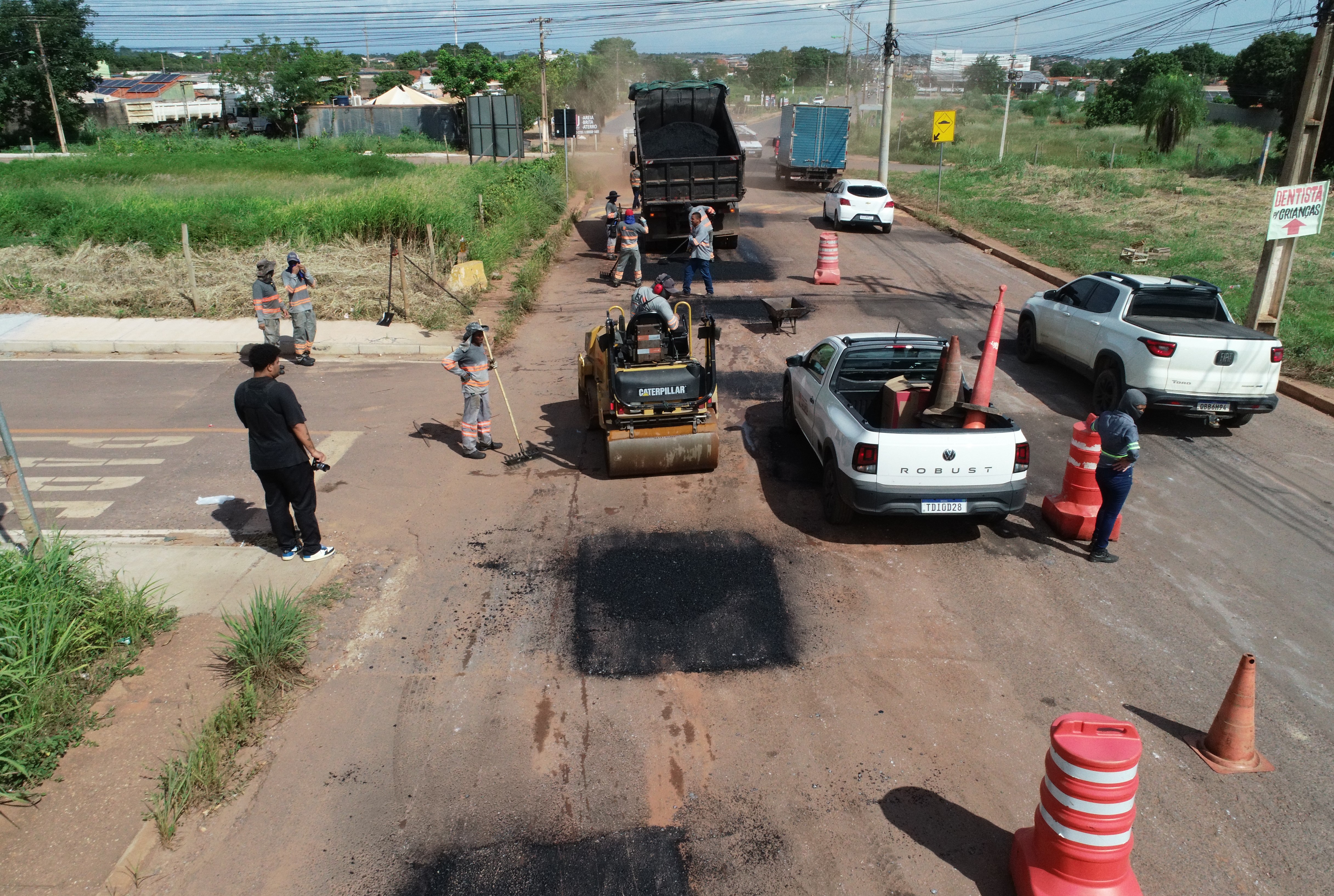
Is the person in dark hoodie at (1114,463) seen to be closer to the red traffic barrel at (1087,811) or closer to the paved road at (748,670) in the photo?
the paved road at (748,670)

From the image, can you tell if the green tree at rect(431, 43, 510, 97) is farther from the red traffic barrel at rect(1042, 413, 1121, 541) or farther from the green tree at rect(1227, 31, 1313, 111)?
the red traffic barrel at rect(1042, 413, 1121, 541)

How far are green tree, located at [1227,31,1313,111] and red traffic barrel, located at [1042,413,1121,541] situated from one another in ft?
222

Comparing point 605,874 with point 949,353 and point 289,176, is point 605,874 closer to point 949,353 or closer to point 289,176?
point 949,353

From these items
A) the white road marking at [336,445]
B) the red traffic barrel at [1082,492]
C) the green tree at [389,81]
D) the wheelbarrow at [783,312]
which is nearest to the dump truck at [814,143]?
the wheelbarrow at [783,312]

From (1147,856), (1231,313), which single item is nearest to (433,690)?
(1147,856)

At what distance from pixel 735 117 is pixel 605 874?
302ft

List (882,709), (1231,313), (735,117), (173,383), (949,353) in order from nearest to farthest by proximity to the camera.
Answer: (882,709) → (949,353) → (173,383) → (1231,313) → (735,117)

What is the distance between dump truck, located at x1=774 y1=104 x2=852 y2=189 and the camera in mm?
31859

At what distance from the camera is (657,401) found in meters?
8.81

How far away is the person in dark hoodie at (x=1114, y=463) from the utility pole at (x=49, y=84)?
58984 millimetres

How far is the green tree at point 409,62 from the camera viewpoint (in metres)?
129

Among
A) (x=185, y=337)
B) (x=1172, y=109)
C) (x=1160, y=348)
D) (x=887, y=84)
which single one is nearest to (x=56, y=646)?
(x=185, y=337)

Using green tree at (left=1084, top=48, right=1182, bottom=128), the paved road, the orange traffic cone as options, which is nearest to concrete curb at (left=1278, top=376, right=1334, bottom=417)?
the paved road

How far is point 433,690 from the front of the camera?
19.5 ft
